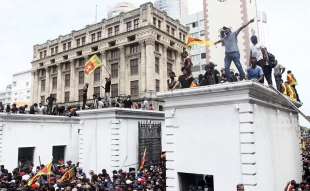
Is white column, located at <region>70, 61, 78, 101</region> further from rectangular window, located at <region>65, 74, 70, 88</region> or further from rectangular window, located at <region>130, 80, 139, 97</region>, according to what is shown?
rectangular window, located at <region>130, 80, 139, 97</region>

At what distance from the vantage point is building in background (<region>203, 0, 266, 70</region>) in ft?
102

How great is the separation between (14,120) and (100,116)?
7.93 m

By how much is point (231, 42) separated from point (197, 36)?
59202 millimetres

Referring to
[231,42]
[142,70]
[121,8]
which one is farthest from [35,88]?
[231,42]

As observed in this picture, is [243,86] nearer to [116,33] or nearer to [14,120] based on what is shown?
[14,120]

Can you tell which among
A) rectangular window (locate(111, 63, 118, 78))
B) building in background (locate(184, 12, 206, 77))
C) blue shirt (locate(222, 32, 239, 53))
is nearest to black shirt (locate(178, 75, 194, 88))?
blue shirt (locate(222, 32, 239, 53))

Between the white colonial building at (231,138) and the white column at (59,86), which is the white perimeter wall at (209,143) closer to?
the white colonial building at (231,138)

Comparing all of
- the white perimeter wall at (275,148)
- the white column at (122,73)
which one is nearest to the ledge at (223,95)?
the white perimeter wall at (275,148)

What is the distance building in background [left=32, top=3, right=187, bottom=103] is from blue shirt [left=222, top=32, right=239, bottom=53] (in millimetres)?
37863

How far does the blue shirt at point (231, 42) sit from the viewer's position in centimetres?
1144

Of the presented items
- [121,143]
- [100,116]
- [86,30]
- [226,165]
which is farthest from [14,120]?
[86,30]

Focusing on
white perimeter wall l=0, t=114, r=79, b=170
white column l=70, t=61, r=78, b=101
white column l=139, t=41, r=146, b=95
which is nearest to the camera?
white perimeter wall l=0, t=114, r=79, b=170

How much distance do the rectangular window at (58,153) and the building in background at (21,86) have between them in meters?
95.2

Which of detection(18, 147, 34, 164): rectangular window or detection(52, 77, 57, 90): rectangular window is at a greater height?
detection(52, 77, 57, 90): rectangular window
